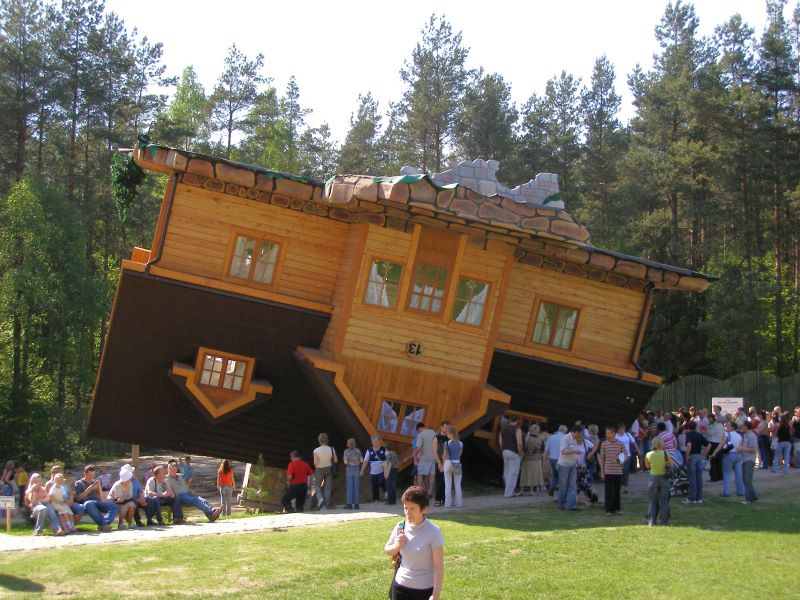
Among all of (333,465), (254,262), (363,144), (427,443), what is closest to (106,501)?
(333,465)

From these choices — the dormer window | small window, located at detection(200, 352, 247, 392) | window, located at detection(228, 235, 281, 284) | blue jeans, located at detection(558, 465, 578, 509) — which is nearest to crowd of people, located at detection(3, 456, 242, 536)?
the dormer window

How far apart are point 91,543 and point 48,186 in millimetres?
31043

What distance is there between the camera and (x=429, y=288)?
22.3 metres

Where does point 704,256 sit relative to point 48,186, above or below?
above

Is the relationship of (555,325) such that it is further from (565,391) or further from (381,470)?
(381,470)

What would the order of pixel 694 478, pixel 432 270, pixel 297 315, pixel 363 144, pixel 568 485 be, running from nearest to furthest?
pixel 568 485, pixel 694 478, pixel 432 270, pixel 297 315, pixel 363 144

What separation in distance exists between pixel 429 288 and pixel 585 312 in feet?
15.7

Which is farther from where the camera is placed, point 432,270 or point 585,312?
point 585,312

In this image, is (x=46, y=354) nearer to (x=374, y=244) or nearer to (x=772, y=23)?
(x=374, y=244)

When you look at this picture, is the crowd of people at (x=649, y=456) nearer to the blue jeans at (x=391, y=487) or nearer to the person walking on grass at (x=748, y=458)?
the person walking on grass at (x=748, y=458)

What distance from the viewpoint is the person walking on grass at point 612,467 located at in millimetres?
18266

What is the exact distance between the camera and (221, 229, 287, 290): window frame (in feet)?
74.5

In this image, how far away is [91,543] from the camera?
625 inches

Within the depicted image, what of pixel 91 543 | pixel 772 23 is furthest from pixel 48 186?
pixel 772 23
